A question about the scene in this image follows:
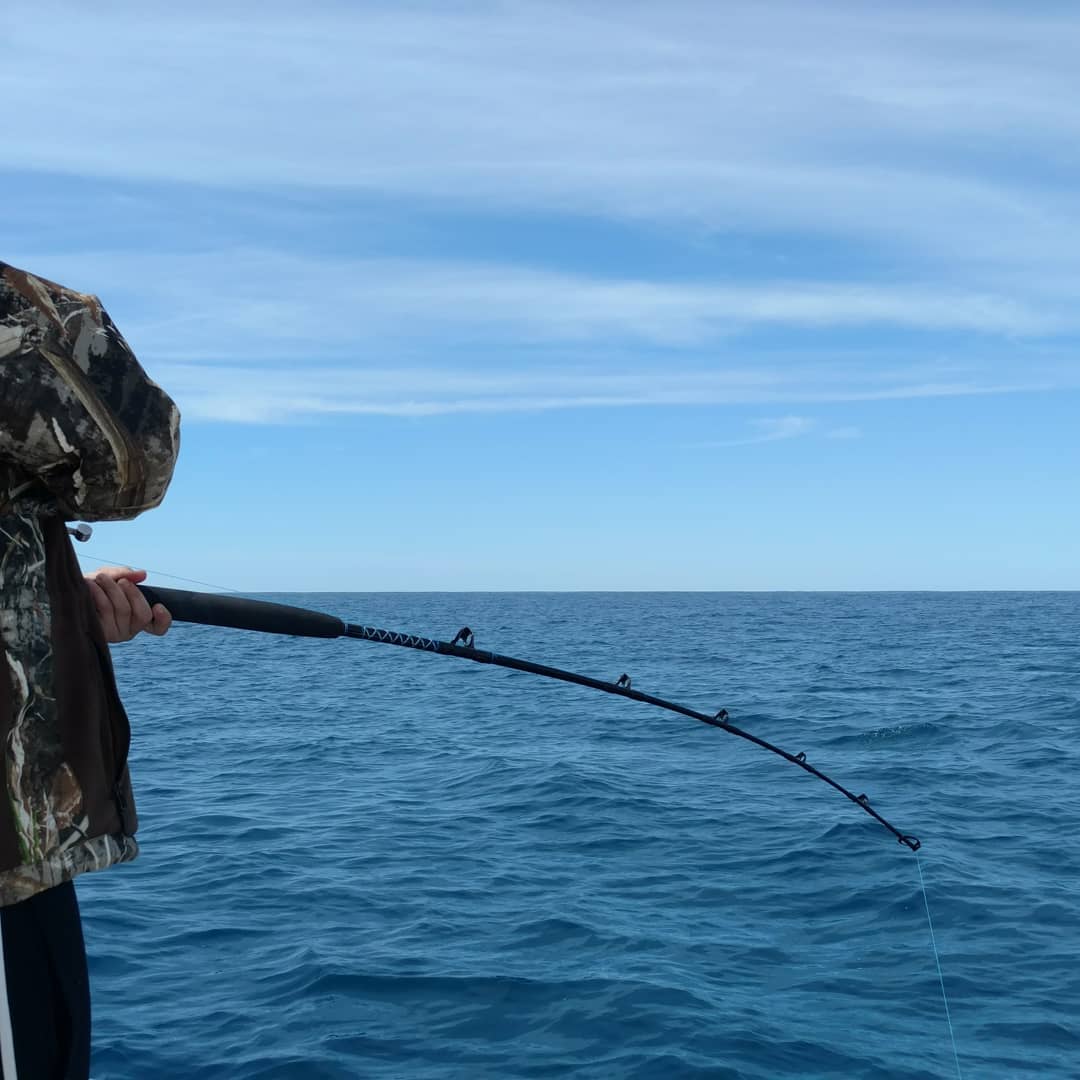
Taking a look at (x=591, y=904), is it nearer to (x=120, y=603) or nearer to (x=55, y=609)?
(x=120, y=603)

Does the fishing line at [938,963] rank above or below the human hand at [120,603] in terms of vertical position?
below

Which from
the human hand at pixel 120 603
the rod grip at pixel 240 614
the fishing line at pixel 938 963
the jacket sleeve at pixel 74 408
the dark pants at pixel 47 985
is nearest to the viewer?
the jacket sleeve at pixel 74 408

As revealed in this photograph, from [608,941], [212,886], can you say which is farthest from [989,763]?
[212,886]

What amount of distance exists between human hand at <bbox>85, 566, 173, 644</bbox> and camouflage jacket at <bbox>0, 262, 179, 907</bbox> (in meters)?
0.23

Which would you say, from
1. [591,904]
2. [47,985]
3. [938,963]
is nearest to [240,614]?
[47,985]

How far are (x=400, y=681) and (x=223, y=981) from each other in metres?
24.1

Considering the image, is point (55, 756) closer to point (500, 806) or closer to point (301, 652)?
point (500, 806)

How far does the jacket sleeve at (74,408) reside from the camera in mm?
1836

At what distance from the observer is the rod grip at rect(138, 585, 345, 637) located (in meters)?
2.63

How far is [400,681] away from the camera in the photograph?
3164 centimetres

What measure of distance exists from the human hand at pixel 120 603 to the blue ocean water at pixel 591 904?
15.7 ft

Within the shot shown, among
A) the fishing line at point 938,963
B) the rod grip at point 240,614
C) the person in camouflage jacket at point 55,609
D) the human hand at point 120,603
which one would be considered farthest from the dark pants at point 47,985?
the fishing line at point 938,963

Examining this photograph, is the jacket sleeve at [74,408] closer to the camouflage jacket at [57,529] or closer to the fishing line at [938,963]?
the camouflage jacket at [57,529]

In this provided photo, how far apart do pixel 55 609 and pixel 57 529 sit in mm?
161
